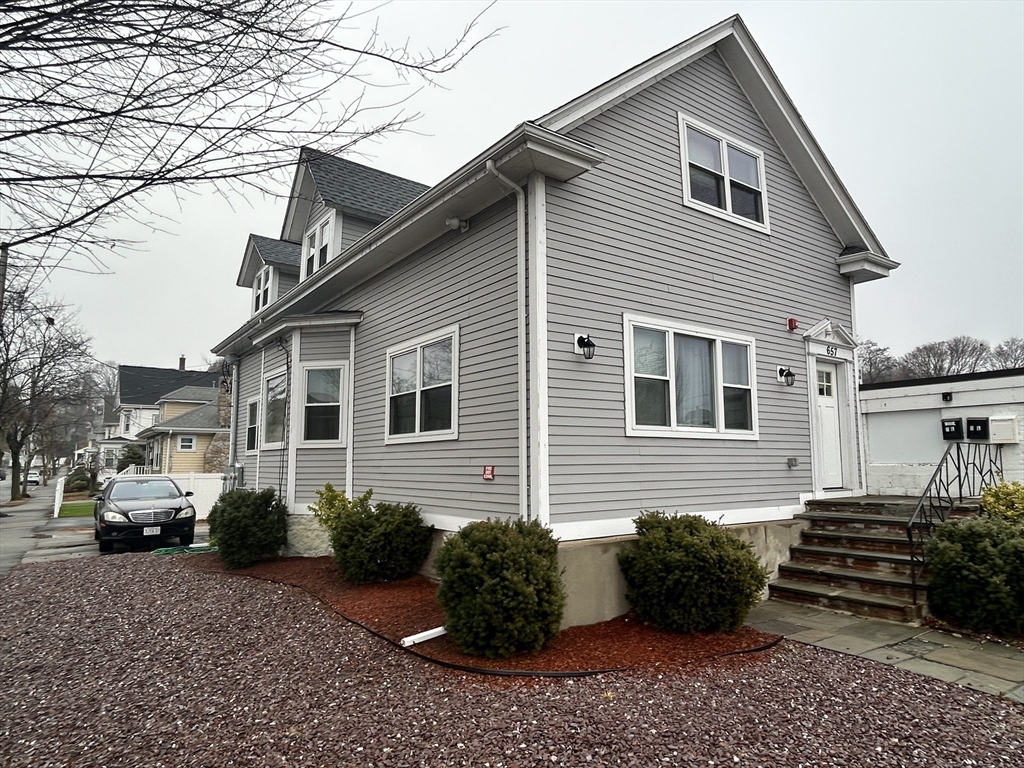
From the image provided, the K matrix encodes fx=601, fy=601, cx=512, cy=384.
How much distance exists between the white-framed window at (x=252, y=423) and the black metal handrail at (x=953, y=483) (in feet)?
38.8

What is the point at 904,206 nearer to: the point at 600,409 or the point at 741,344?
the point at 741,344

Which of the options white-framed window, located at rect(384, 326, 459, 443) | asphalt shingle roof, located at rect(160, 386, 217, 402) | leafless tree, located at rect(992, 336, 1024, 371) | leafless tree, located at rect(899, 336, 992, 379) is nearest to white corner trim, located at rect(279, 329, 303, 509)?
white-framed window, located at rect(384, 326, 459, 443)

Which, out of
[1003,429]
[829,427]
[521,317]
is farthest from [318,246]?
[1003,429]

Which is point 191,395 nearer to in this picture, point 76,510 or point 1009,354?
point 76,510

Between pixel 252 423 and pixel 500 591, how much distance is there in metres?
10.2

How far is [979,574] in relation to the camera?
6.13 meters

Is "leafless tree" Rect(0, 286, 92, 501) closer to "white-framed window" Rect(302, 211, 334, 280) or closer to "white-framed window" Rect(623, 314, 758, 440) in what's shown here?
"white-framed window" Rect(302, 211, 334, 280)

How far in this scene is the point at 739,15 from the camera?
8.83 meters

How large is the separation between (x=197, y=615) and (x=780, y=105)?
35.6 feet

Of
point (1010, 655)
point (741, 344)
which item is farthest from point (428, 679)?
point (741, 344)

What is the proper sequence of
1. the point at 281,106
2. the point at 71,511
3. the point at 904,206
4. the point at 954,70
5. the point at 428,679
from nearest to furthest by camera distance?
the point at 281,106 → the point at 428,679 → the point at 954,70 → the point at 71,511 → the point at 904,206

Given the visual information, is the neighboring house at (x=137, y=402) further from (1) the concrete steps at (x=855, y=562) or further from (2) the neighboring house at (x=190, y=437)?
(1) the concrete steps at (x=855, y=562)

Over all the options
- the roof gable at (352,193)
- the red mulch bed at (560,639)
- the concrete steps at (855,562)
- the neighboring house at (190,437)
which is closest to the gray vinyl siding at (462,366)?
the red mulch bed at (560,639)

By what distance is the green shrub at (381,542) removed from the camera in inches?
302
